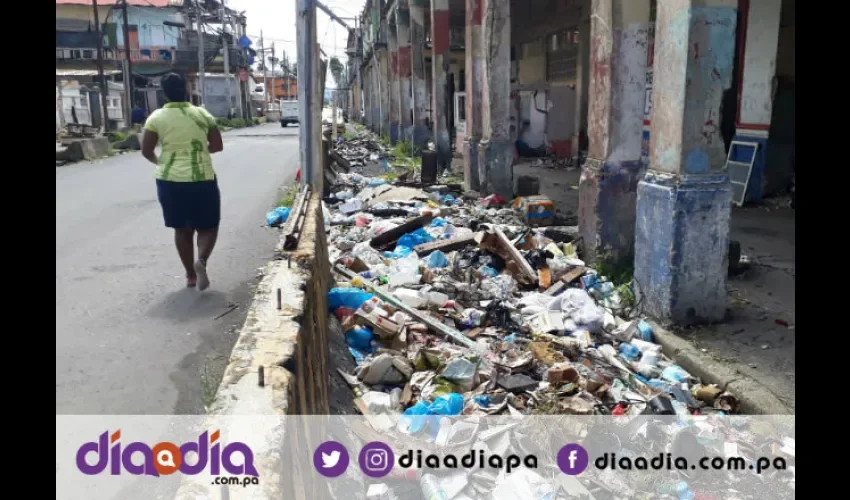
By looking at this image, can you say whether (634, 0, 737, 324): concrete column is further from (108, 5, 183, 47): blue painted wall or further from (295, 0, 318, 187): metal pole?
(108, 5, 183, 47): blue painted wall

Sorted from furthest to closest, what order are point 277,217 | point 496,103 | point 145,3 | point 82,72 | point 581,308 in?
point 145,3 → point 82,72 → point 496,103 → point 277,217 → point 581,308

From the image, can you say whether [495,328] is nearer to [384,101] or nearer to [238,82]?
[384,101]

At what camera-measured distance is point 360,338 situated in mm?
5098

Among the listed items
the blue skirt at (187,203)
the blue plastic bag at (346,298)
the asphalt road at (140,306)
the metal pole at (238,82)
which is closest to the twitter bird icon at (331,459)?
the asphalt road at (140,306)

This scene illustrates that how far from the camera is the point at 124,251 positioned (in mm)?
7027

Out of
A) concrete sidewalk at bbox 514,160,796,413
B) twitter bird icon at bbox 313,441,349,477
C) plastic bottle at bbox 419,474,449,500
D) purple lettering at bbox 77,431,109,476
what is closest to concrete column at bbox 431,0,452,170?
concrete sidewalk at bbox 514,160,796,413

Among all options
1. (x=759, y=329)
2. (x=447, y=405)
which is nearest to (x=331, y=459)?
(x=447, y=405)

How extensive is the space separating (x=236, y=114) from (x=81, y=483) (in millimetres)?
50876

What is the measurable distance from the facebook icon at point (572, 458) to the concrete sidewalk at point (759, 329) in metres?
1.33

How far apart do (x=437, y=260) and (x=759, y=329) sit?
3.41 m

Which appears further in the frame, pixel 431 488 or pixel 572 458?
pixel 572 458

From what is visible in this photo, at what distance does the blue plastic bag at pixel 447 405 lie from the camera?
4055 mm

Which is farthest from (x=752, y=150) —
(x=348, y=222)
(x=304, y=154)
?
(x=304, y=154)

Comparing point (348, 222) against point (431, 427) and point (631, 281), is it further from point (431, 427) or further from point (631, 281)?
point (431, 427)
